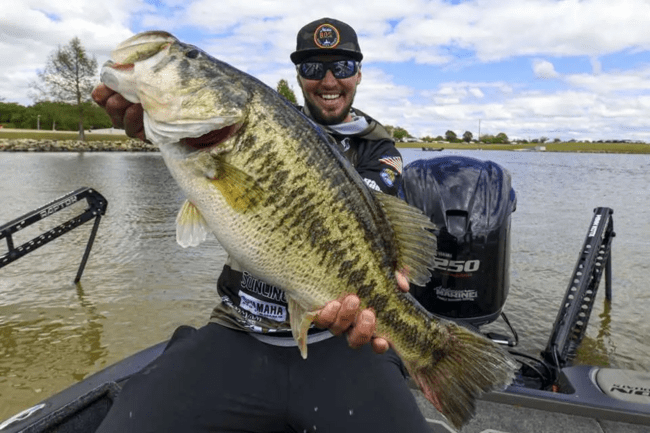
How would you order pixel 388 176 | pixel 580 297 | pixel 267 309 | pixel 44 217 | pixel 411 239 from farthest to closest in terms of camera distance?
pixel 44 217, pixel 580 297, pixel 388 176, pixel 267 309, pixel 411 239

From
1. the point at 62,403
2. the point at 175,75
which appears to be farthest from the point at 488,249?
the point at 62,403

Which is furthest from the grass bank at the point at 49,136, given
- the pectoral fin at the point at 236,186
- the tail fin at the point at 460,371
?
the tail fin at the point at 460,371

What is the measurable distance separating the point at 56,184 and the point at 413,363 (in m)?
21.0

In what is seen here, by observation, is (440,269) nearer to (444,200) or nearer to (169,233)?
(444,200)

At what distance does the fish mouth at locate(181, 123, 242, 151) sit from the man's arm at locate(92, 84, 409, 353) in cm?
37

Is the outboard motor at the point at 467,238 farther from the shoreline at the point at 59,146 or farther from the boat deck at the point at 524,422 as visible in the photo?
the shoreline at the point at 59,146

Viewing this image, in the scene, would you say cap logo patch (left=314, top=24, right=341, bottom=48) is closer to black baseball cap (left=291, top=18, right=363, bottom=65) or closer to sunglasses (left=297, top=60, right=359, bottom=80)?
black baseball cap (left=291, top=18, right=363, bottom=65)

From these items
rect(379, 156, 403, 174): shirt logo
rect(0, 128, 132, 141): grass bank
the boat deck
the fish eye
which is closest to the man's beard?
rect(379, 156, 403, 174): shirt logo

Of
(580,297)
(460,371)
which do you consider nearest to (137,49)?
(460,371)

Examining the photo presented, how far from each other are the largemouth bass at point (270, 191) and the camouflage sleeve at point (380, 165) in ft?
2.18

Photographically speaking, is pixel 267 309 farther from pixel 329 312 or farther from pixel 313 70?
pixel 313 70

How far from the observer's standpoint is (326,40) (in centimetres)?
316

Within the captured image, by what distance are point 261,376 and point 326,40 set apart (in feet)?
6.81

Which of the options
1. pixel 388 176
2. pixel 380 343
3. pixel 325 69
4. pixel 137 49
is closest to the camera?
pixel 137 49
